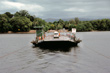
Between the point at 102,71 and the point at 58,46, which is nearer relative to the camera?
the point at 102,71

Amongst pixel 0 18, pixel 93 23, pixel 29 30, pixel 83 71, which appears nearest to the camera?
pixel 83 71

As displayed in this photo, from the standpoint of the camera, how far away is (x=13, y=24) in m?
129

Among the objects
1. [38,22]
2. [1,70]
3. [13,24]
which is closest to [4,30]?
[13,24]

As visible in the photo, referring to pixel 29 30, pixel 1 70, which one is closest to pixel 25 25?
pixel 29 30

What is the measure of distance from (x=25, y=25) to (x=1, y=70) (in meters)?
118

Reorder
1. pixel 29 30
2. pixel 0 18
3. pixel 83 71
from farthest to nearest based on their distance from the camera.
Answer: pixel 29 30 → pixel 0 18 → pixel 83 71

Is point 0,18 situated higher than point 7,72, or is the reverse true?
point 0,18

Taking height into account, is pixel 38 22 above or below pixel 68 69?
above

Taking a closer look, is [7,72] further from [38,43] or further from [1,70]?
[38,43]

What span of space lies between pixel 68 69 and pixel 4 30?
412 feet

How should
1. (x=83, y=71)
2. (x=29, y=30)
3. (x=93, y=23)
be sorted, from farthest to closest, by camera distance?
(x=93, y=23) → (x=29, y=30) → (x=83, y=71)

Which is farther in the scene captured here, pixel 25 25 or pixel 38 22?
pixel 38 22

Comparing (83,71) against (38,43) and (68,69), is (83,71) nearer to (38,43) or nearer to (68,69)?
(68,69)

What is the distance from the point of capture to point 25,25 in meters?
129
